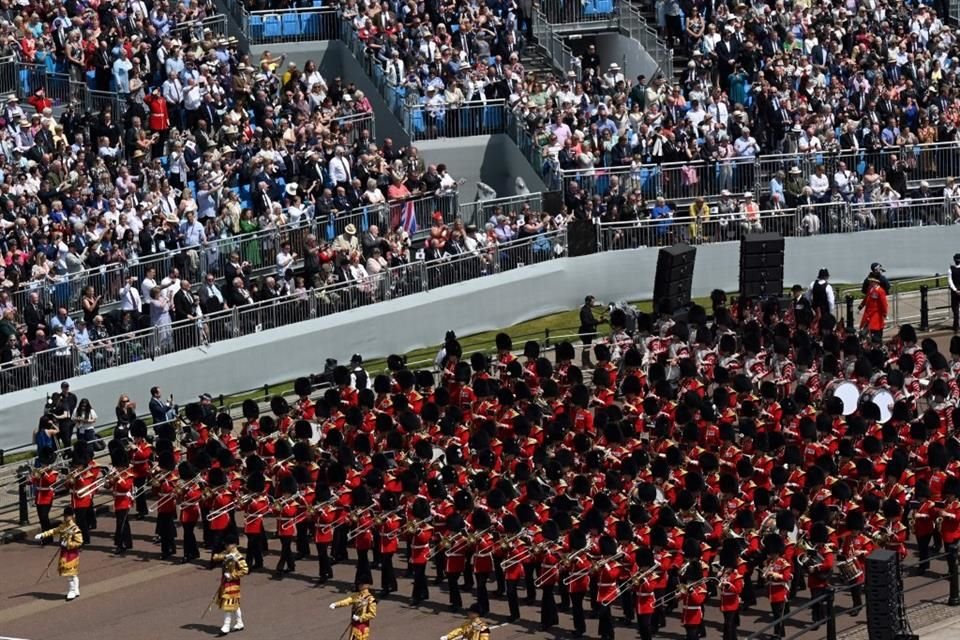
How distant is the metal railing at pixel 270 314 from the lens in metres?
39.2

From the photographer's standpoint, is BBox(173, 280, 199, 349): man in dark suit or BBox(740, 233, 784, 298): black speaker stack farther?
BBox(173, 280, 199, 349): man in dark suit

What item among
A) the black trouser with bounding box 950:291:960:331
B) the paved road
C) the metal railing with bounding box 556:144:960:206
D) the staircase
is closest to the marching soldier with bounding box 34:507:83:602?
the paved road

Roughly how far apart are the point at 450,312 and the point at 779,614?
13.3 meters

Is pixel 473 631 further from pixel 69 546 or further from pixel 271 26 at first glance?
pixel 271 26

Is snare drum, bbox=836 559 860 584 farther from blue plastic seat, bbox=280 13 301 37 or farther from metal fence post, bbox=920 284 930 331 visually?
blue plastic seat, bbox=280 13 301 37

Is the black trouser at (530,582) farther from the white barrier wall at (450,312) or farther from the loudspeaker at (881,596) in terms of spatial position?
the white barrier wall at (450,312)

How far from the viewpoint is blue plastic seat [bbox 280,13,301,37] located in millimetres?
47969

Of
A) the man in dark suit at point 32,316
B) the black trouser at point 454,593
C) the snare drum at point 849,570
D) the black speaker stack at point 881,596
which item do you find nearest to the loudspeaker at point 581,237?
the man in dark suit at point 32,316

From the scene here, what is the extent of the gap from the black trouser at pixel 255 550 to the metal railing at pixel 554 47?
17.4 metres

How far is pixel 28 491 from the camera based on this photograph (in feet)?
119

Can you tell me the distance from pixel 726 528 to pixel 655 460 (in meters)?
1.68

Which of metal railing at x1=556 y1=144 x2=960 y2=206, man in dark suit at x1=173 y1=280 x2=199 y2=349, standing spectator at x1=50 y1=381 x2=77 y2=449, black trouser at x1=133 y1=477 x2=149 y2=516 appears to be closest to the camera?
black trouser at x1=133 y1=477 x2=149 y2=516

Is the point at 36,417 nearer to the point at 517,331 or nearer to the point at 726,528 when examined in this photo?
the point at 517,331

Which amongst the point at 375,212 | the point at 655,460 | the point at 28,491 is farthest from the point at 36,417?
the point at 655,460
